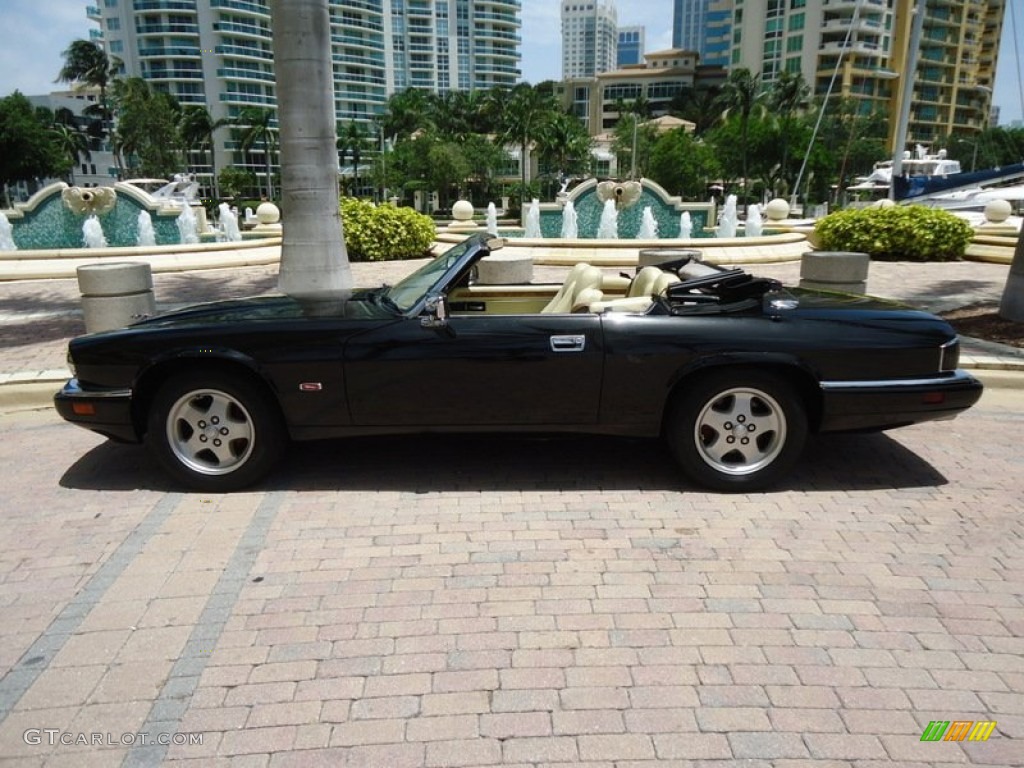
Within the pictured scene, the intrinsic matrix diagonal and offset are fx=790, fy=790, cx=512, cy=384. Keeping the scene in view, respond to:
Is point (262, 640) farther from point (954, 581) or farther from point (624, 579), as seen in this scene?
point (954, 581)

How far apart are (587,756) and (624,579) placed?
116cm

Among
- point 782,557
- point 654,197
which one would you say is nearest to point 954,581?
point 782,557

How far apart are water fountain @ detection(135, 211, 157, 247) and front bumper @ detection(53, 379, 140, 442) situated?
632 inches

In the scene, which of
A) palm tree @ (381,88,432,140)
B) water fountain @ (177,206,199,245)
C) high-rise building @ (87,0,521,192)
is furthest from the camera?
high-rise building @ (87,0,521,192)

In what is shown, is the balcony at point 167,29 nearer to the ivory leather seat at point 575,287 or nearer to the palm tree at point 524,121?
the palm tree at point 524,121

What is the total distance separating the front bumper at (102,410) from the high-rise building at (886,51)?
8936 cm

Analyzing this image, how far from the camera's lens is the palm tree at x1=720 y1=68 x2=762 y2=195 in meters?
59.5

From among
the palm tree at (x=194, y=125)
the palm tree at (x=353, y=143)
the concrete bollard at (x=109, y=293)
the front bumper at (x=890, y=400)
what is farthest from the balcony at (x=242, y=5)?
the front bumper at (x=890, y=400)

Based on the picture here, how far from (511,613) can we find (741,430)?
1.85m

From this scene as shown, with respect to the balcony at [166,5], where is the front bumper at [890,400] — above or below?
below

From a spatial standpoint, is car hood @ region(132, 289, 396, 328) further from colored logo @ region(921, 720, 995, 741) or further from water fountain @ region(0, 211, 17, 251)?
water fountain @ region(0, 211, 17, 251)

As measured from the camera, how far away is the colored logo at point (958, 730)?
8.32 ft

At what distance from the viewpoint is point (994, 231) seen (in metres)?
19.2

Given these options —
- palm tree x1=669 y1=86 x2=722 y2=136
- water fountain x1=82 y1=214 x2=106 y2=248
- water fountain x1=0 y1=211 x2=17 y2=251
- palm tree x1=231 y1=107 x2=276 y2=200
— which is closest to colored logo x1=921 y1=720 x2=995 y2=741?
water fountain x1=82 y1=214 x2=106 y2=248
